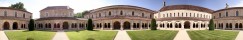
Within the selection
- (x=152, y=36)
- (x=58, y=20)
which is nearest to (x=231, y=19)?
(x=152, y=36)

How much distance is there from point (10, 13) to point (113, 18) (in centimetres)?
1641

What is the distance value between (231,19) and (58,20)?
83.9 ft

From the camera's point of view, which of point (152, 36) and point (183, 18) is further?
point (183, 18)

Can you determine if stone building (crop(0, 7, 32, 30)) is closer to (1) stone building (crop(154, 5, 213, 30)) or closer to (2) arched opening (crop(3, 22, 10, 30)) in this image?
(2) arched opening (crop(3, 22, 10, 30))

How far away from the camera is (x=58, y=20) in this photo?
3028cm

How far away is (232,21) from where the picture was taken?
3152 cm

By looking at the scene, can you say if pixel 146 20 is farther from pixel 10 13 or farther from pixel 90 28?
pixel 10 13

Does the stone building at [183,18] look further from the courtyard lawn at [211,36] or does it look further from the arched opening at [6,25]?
the arched opening at [6,25]

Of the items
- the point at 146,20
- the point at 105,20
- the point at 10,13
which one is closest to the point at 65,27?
the point at 105,20

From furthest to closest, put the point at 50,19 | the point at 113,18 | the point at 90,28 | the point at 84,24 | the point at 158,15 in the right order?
the point at 158,15, the point at 84,24, the point at 50,19, the point at 113,18, the point at 90,28

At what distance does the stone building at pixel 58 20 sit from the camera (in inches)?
1199

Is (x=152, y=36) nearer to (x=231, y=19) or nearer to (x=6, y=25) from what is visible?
(x=231, y=19)

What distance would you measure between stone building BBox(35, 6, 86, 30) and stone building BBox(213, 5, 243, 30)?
72.4 feet

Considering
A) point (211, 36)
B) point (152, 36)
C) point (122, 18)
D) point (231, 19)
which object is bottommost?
point (211, 36)
